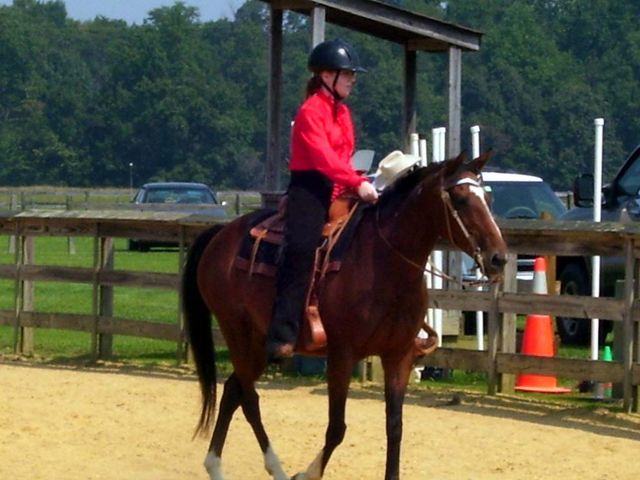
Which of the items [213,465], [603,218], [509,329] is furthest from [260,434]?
[603,218]

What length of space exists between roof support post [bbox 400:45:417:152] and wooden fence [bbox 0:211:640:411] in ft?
6.61

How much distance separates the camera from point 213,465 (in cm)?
938

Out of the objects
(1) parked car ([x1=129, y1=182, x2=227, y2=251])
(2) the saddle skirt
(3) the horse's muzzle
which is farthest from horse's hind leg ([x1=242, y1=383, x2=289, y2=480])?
(1) parked car ([x1=129, y1=182, x2=227, y2=251])

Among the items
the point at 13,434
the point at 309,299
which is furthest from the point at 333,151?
the point at 13,434

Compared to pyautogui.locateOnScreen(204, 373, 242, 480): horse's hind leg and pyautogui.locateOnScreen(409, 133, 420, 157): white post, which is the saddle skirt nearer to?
pyautogui.locateOnScreen(204, 373, 242, 480): horse's hind leg

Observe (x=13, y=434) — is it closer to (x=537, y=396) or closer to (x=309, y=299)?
(x=309, y=299)

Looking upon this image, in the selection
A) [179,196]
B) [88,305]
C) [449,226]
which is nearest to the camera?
[449,226]

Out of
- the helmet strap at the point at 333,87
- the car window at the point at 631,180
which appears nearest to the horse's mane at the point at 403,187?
the helmet strap at the point at 333,87

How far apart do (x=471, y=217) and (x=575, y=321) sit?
8562 mm

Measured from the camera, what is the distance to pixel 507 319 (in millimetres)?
12688

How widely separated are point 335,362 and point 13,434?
311cm

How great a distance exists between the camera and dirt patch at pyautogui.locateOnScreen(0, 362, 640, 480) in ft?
32.2

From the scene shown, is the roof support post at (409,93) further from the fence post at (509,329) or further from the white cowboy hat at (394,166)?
the white cowboy hat at (394,166)

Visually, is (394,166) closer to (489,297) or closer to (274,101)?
(489,297)
